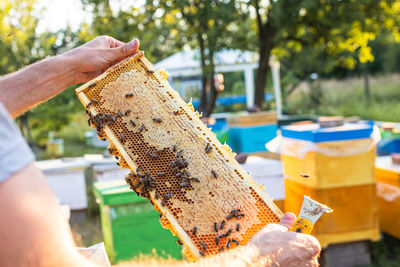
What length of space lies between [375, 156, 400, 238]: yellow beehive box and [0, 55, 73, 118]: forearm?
3.75 metres

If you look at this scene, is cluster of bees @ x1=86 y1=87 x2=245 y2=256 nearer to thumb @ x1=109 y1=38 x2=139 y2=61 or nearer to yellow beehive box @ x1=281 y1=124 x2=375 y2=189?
thumb @ x1=109 y1=38 x2=139 y2=61

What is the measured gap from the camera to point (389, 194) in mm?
4660

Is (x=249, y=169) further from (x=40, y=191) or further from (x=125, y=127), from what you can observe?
(x=40, y=191)

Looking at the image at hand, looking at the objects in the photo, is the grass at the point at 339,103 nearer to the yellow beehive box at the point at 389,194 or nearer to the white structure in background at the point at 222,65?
the white structure in background at the point at 222,65

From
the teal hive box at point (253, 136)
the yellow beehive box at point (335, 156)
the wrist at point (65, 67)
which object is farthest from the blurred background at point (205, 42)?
the wrist at point (65, 67)

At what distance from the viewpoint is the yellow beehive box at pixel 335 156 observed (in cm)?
398

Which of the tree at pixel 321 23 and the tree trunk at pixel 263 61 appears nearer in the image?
the tree at pixel 321 23

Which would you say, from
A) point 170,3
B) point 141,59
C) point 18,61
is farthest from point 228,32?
point 141,59

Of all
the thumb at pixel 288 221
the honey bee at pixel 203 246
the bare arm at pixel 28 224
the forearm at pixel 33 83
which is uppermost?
the forearm at pixel 33 83

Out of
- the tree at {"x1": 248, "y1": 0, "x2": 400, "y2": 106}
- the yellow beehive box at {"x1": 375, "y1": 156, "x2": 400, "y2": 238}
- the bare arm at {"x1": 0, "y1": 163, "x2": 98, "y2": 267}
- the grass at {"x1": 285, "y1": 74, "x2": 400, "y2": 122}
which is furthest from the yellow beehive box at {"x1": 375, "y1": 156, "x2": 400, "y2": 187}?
the grass at {"x1": 285, "y1": 74, "x2": 400, "y2": 122}

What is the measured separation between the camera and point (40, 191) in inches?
34.8

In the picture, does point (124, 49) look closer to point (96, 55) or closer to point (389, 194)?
point (96, 55)

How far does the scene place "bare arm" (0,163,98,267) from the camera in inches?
32.9

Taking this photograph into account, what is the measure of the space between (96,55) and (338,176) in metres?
2.82
